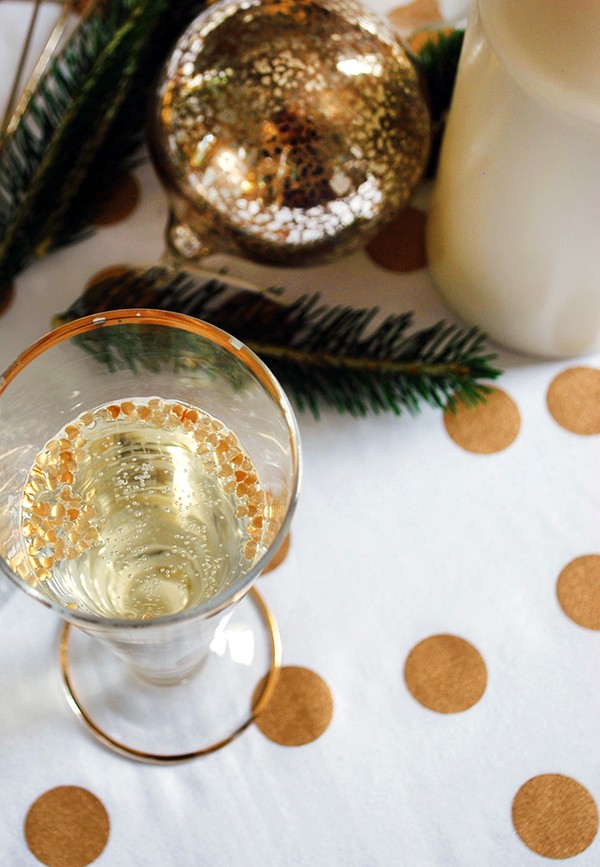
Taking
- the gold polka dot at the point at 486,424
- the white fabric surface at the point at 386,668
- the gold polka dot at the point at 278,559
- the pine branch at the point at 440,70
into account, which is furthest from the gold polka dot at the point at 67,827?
the pine branch at the point at 440,70

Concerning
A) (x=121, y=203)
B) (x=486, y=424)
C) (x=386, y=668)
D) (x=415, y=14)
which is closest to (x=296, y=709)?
(x=386, y=668)

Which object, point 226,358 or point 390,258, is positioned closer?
point 226,358

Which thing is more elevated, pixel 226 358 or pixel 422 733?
pixel 226 358

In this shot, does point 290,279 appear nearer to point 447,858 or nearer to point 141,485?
point 141,485

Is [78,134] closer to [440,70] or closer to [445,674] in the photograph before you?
[440,70]

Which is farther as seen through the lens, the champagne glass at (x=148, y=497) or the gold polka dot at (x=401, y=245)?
the gold polka dot at (x=401, y=245)

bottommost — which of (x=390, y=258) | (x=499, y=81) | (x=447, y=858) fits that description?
(x=447, y=858)

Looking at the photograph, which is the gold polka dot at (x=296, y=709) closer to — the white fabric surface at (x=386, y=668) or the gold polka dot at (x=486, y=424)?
the white fabric surface at (x=386, y=668)

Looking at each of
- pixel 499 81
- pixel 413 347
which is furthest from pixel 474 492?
pixel 499 81
